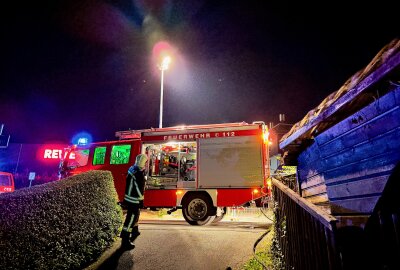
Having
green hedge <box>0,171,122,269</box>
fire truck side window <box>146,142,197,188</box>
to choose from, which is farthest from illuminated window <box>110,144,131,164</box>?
green hedge <box>0,171,122,269</box>

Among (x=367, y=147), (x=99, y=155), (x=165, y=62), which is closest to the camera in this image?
(x=367, y=147)

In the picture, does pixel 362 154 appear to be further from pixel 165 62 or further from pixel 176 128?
pixel 165 62

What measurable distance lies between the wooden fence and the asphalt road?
133 cm

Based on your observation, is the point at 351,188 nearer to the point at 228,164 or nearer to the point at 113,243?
the point at 113,243

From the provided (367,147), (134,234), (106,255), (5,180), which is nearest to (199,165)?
(134,234)

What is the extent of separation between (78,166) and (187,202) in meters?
4.85

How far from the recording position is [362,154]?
3402mm

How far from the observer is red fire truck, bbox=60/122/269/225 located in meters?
8.84

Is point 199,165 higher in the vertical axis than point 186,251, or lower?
higher

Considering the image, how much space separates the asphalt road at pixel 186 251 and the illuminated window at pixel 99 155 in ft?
15.3

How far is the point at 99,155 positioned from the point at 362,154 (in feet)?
30.3

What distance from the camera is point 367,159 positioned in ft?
10.8

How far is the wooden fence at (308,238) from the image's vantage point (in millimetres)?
2256

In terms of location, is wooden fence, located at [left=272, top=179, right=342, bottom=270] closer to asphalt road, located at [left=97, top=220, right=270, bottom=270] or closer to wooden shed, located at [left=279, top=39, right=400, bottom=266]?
wooden shed, located at [left=279, top=39, right=400, bottom=266]
